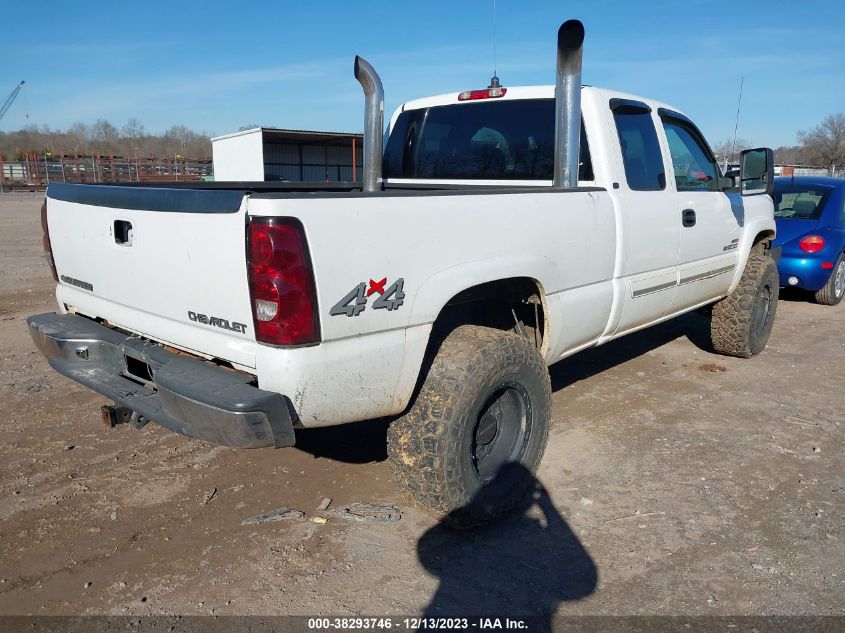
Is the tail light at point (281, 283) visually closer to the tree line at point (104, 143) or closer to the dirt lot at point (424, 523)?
the dirt lot at point (424, 523)

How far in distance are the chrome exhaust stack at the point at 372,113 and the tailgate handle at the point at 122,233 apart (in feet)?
4.64

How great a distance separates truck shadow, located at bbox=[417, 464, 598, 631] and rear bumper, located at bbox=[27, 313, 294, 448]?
3.18ft

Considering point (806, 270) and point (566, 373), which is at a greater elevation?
point (806, 270)

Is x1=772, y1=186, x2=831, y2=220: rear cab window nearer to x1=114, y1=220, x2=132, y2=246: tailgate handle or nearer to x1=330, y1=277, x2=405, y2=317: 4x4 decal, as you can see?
x1=330, y1=277, x2=405, y2=317: 4x4 decal

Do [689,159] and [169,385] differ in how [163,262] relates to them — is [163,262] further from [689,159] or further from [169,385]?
[689,159]

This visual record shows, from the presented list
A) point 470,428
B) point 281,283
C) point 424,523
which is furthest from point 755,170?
point 281,283

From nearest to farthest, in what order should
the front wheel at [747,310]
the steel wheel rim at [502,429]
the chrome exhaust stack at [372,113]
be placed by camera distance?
the steel wheel rim at [502,429] < the chrome exhaust stack at [372,113] < the front wheel at [747,310]

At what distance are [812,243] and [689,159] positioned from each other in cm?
450

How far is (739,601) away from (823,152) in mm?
52700

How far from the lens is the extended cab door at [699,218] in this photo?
482cm

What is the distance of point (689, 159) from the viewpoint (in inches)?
200

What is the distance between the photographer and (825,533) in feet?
10.8

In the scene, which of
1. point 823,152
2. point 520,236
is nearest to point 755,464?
point 520,236

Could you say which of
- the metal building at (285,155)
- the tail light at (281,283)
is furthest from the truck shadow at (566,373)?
the metal building at (285,155)
